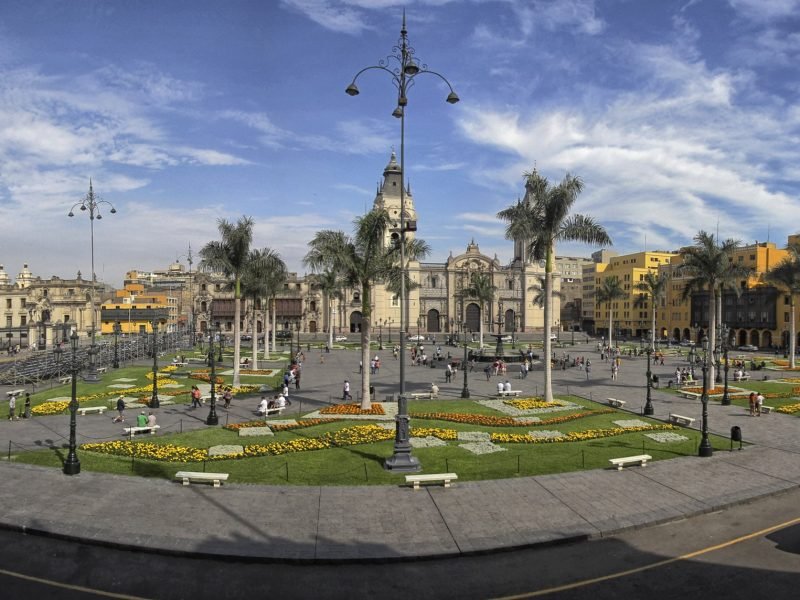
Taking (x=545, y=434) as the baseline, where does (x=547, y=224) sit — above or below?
above

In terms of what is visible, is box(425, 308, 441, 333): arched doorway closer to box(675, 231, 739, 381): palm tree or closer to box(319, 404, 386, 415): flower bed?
box(675, 231, 739, 381): palm tree

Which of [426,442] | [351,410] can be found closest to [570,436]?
[426,442]

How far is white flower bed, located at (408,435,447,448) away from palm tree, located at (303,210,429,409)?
5.67 meters

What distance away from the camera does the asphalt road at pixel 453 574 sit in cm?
980

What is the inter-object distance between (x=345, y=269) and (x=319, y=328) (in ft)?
269

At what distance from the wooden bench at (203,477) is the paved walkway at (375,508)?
0.67 ft

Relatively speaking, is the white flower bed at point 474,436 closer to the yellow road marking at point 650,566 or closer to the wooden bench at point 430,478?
the wooden bench at point 430,478

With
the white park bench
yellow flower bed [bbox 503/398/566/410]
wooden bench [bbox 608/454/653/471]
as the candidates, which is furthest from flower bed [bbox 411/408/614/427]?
wooden bench [bbox 608/454/653/471]

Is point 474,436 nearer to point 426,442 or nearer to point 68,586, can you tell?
point 426,442

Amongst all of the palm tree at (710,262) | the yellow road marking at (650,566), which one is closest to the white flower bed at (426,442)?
the yellow road marking at (650,566)

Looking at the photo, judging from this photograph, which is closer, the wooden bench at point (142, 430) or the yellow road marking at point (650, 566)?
the yellow road marking at point (650, 566)

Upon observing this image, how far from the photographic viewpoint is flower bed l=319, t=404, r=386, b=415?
25.5m

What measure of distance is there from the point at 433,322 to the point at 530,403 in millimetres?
80005

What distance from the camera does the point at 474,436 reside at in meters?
21.4
